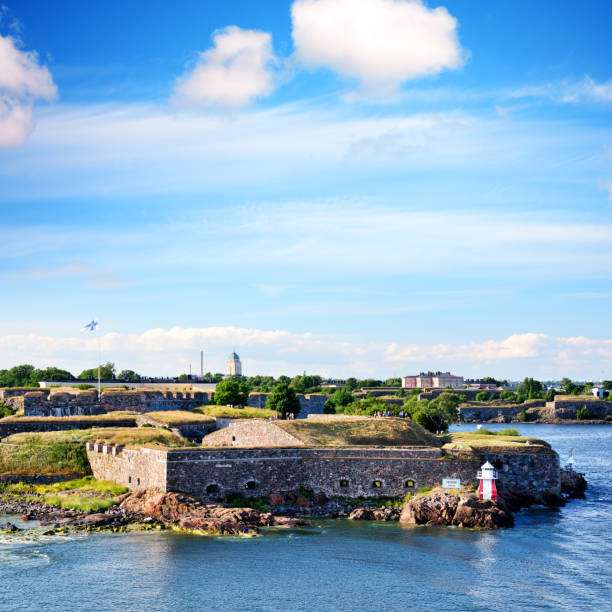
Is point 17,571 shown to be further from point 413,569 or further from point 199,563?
point 413,569

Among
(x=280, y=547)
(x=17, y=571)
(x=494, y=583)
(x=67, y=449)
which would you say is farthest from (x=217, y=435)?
(x=494, y=583)

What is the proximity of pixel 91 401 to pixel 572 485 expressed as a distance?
5272cm

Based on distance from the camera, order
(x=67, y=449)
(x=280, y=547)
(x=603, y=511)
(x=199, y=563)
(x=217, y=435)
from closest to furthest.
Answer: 1. (x=199, y=563)
2. (x=280, y=547)
3. (x=603, y=511)
4. (x=67, y=449)
5. (x=217, y=435)

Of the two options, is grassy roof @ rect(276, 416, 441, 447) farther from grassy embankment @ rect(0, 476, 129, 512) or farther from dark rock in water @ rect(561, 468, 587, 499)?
grassy embankment @ rect(0, 476, 129, 512)

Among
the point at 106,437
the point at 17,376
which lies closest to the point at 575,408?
the point at 17,376

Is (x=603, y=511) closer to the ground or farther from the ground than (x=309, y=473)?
closer to the ground

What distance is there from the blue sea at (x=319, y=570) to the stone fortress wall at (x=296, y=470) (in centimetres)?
385

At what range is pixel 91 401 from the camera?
294 ft

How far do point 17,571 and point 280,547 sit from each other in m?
12.7

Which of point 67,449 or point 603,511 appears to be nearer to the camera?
point 603,511

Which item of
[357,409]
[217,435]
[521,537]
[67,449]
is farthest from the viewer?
[357,409]

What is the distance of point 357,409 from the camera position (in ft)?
311

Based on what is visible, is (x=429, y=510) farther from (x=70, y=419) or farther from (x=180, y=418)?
(x=70, y=419)

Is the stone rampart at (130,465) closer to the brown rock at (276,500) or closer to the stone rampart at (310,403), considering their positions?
the brown rock at (276,500)
